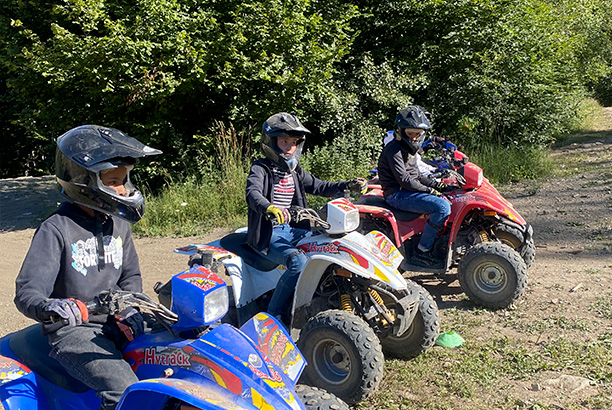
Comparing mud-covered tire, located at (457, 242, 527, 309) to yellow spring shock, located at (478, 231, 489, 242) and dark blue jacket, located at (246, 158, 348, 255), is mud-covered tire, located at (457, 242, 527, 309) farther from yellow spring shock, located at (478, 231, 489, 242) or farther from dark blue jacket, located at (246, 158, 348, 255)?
dark blue jacket, located at (246, 158, 348, 255)

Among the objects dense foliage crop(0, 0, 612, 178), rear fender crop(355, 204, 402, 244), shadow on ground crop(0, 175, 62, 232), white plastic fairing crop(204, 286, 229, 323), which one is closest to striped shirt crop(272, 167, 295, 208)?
rear fender crop(355, 204, 402, 244)

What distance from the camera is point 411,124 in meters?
6.20

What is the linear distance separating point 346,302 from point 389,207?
87.9 inches

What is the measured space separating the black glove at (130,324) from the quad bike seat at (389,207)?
150 inches

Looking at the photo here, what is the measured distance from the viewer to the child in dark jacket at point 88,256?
2703mm

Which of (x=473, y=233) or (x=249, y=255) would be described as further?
(x=473, y=233)

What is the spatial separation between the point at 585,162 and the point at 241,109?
26.8 ft

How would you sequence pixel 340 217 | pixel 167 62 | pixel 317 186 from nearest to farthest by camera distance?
pixel 340 217 → pixel 317 186 → pixel 167 62

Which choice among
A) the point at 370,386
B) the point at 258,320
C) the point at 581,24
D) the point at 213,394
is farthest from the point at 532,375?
the point at 581,24

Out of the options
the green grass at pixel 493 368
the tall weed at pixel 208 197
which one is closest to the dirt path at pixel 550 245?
the green grass at pixel 493 368

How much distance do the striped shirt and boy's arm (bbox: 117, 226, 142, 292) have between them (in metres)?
1.83

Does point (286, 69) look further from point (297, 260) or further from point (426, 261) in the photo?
point (297, 260)

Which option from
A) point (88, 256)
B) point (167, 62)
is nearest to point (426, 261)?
point (88, 256)

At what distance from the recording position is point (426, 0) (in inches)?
510
